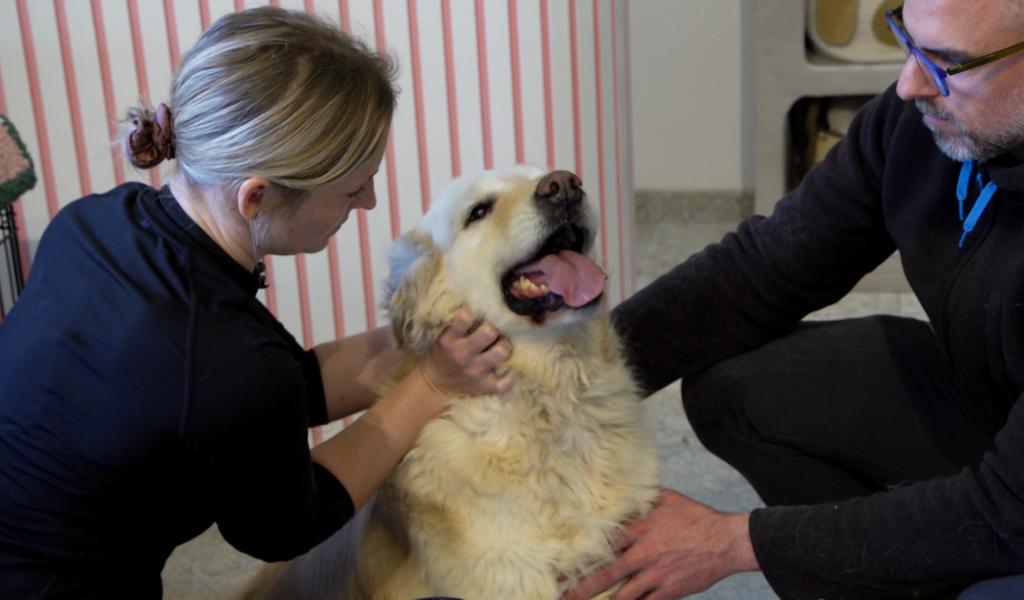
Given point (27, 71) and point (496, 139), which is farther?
point (496, 139)

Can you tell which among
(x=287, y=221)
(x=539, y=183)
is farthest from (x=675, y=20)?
(x=287, y=221)

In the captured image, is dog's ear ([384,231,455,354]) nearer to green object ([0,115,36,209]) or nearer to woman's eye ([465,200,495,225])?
woman's eye ([465,200,495,225])

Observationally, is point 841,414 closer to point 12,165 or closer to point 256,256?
point 256,256

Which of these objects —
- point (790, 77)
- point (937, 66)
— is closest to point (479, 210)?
point (937, 66)

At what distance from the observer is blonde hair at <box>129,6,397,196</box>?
1136mm

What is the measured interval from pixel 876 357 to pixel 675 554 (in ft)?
1.66

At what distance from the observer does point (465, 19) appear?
2102mm

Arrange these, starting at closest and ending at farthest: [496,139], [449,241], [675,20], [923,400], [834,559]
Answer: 1. [834,559]
2. [449,241]
3. [923,400]
4. [496,139]
5. [675,20]

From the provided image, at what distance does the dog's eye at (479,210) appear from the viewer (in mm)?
1401

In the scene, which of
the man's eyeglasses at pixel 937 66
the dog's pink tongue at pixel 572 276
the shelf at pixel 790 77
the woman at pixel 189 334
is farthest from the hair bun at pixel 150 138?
the shelf at pixel 790 77

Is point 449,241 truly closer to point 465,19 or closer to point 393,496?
point 393,496

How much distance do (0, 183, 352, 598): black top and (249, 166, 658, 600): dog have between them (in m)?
0.17

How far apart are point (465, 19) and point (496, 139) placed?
24cm

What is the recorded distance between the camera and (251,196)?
3.82 ft
